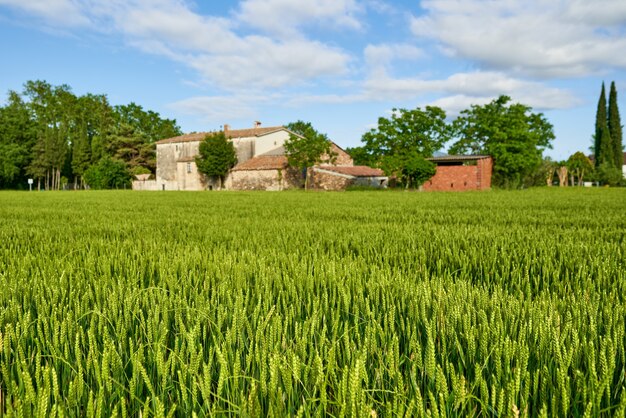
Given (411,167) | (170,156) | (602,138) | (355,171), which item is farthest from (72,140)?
(602,138)

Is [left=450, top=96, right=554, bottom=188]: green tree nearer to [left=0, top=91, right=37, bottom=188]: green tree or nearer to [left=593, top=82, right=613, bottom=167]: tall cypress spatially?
[left=593, top=82, right=613, bottom=167]: tall cypress

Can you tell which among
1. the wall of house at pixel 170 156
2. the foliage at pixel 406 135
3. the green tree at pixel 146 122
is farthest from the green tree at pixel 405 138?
the green tree at pixel 146 122

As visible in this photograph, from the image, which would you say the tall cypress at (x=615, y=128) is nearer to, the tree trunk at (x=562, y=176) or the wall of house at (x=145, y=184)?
the tree trunk at (x=562, y=176)

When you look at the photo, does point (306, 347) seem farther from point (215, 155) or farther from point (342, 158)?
point (342, 158)

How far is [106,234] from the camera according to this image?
6070mm

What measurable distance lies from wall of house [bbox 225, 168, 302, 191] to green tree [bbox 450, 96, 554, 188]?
1743cm

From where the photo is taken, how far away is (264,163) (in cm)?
5078

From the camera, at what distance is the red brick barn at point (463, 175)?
140 feet

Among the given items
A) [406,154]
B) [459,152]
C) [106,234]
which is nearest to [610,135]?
[459,152]

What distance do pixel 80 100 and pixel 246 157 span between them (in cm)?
3536

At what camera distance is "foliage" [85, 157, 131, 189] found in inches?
2303

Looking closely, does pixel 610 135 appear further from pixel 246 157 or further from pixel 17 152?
pixel 17 152

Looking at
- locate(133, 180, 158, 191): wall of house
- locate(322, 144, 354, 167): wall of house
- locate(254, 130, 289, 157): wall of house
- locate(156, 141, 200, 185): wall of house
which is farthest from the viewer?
locate(133, 180, 158, 191): wall of house

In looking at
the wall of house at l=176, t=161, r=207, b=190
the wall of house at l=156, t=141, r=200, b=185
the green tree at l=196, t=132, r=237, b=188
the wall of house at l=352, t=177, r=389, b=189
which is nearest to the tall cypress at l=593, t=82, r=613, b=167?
the wall of house at l=352, t=177, r=389, b=189
